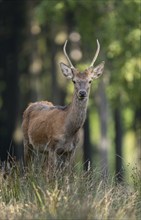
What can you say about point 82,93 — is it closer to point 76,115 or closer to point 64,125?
point 76,115

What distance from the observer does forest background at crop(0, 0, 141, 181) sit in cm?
2805

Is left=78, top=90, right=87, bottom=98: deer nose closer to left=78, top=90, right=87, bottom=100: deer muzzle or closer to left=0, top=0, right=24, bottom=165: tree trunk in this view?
left=78, top=90, right=87, bottom=100: deer muzzle

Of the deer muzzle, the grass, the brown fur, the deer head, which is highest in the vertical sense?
the deer head

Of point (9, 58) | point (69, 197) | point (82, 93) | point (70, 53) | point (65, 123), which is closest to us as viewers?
point (69, 197)

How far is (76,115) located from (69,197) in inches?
179

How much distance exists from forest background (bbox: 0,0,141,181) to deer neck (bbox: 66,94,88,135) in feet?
16.9

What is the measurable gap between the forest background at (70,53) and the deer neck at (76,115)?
5155 mm

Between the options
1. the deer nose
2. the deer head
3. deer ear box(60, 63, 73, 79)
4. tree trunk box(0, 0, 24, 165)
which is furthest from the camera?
tree trunk box(0, 0, 24, 165)

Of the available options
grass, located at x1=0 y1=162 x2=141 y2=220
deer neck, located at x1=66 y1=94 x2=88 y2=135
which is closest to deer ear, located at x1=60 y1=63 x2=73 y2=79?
deer neck, located at x1=66 y1=94 x2=88 y2=135

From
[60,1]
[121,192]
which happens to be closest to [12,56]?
[60,1]

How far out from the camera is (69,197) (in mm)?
13070

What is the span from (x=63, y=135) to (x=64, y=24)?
14125 mm

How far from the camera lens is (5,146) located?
34.9 metres

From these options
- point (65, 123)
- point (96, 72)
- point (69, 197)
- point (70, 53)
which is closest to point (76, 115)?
point (65, 123)
